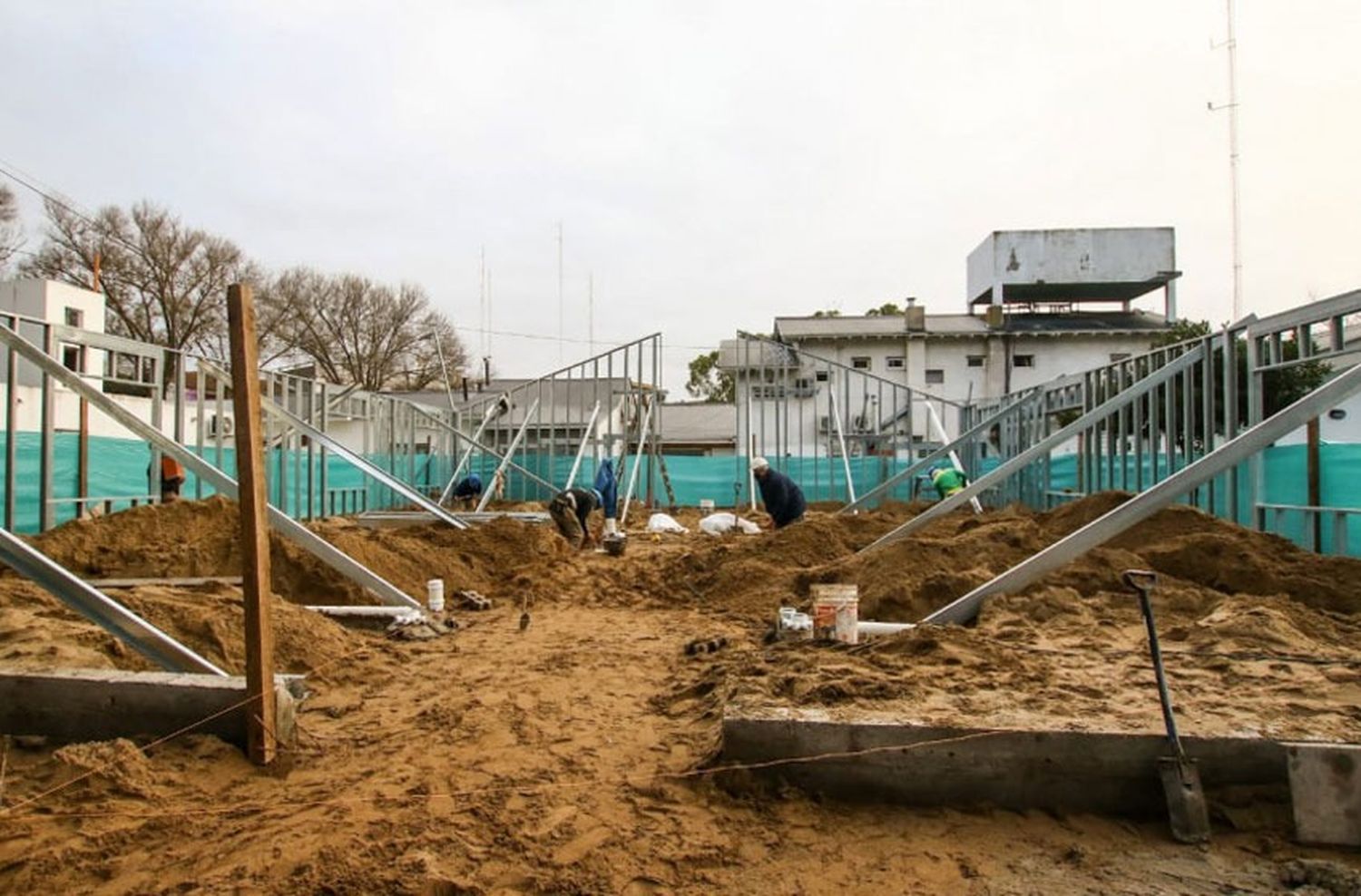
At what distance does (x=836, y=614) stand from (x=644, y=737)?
161cm

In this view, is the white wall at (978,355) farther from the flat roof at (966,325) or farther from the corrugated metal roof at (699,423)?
the corrugated metal roof at (699,423)

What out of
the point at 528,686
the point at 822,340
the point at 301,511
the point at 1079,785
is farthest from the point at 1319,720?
the point at 822,340

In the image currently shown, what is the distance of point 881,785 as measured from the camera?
3154 mm

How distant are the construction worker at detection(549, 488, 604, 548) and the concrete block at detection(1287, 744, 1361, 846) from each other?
29.9 feet

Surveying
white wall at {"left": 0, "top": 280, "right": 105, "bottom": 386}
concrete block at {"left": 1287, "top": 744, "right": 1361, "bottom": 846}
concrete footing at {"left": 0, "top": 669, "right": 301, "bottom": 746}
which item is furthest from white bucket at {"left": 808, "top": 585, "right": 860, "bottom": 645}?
white wall at {"left": 0, "top": 280, "right": 105, "bottom": 386}

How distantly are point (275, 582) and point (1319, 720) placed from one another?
6951mm

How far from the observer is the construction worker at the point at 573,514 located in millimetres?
11336

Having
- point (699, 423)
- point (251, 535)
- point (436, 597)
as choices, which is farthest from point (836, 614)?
point (699, 423)

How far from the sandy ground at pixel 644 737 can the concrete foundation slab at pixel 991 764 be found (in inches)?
3.8

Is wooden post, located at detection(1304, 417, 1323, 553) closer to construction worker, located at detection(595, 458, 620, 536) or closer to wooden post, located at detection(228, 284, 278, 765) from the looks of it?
wooden post, located at detection(228, 284, 278, 765)

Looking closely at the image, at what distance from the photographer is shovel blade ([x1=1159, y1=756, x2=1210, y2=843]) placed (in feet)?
9.21

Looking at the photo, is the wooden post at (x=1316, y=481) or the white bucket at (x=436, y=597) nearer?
the white bucket at (x=436, y=597)

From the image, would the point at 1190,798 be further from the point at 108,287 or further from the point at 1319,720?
the point at 108,287

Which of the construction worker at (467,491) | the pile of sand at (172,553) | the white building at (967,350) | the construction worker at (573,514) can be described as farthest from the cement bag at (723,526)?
the white building at (967,350)
